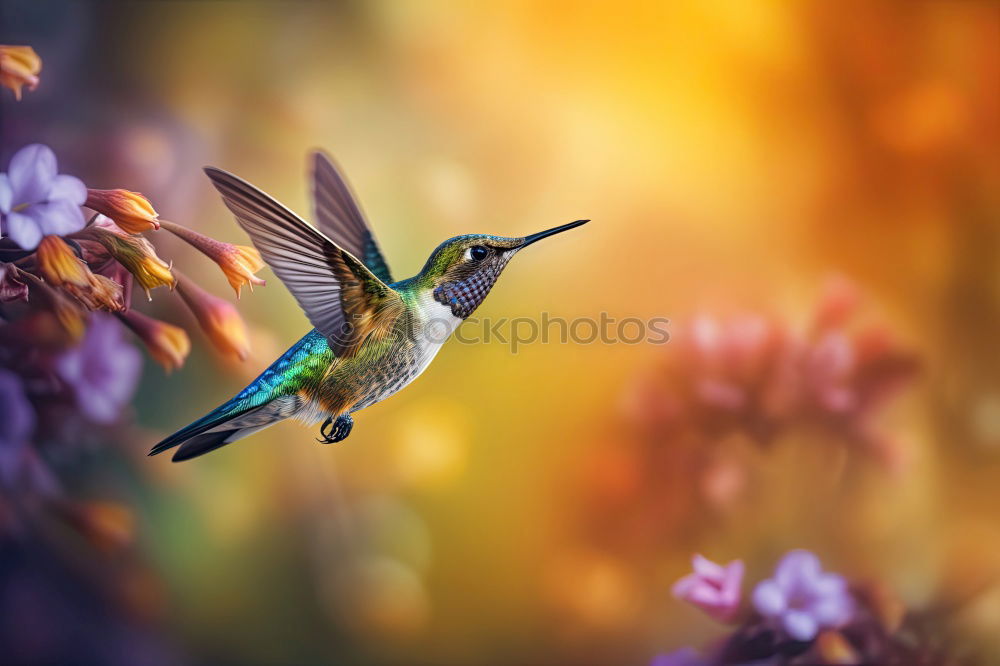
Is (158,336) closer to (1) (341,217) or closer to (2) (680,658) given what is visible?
(1) (341,217)

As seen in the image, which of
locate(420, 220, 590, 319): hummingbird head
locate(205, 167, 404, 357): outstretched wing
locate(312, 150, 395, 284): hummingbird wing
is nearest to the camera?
Answer: locate(205, 167, 404, 357): outstretched wing

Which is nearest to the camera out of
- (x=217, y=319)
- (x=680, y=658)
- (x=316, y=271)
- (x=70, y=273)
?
(x=316, y=271)

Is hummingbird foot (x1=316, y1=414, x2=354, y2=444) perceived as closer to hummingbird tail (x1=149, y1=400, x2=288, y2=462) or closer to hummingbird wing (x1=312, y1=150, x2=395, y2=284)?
hummingbird tail (x1=149, y1=400, x2=288, y2=462)

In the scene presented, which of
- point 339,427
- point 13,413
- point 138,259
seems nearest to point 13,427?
point 13,413

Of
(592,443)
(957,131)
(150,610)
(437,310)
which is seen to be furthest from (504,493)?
(957,131)

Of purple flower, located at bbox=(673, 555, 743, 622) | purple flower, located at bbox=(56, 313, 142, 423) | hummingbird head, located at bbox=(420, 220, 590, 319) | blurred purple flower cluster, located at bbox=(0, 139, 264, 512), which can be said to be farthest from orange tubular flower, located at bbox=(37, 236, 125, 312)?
purple flower, located at bbox=(673, 555, 743, 622)

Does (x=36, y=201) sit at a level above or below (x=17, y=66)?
below

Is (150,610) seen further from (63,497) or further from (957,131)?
(957,131)
